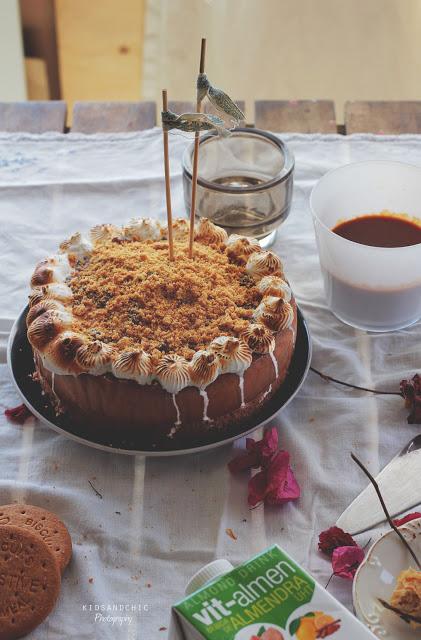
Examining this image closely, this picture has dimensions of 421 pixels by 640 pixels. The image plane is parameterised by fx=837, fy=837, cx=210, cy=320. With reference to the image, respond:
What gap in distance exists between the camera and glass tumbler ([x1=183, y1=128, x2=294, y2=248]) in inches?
50.7

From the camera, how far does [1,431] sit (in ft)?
3.60

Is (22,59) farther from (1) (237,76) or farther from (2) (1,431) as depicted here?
(2) (1,431)

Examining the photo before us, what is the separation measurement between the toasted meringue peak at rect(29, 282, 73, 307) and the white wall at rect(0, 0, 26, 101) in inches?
50.7

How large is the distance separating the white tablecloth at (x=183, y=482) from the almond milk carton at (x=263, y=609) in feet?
0.57

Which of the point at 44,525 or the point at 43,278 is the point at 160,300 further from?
the point at 44,525

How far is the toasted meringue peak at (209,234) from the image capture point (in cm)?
118

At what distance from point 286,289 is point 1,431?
0.42 meters

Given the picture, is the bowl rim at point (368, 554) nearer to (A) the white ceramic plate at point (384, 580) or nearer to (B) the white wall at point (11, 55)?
(A) the white ceramic plate at point (384, 580)

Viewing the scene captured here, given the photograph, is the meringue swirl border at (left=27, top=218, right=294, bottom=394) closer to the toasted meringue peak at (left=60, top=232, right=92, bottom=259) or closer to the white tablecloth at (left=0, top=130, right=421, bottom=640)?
the toasted meringue peak at (left=60, top=232, right=92, bottom=259)

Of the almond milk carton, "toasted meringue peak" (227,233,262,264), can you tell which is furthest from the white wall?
the almond milk carton

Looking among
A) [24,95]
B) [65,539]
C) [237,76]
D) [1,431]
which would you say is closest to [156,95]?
[237,76]

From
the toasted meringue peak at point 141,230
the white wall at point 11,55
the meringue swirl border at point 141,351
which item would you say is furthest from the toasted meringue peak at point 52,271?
the white wall at point 11,55

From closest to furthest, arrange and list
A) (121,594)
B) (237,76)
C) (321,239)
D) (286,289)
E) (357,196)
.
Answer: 1. (121,594)
2. (286,289)
3. (321,239)
4. (357,196)
5. (237,76)

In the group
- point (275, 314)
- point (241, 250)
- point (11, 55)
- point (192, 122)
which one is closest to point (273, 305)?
point (275, 314)
